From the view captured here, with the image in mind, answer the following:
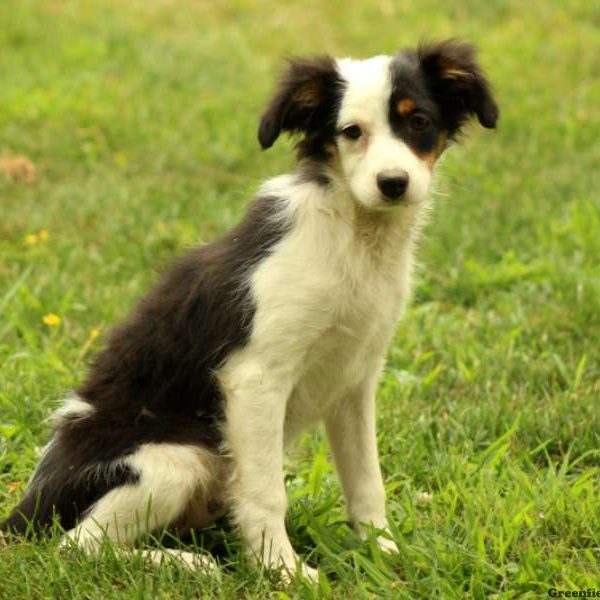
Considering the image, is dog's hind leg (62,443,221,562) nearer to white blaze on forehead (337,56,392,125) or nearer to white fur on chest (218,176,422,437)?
white fur on chest (218,176,422,437)

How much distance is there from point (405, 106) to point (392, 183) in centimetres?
26

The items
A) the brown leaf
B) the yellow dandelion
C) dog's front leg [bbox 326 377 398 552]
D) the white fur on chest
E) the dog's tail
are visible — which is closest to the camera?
the white fur on chest

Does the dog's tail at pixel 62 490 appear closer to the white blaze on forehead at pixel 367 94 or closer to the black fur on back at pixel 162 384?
the black fur on back at pixel 162 384

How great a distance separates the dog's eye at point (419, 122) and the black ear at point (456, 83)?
15 centimetres

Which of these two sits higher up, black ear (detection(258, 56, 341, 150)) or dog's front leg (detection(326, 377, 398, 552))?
black ear (detection(258, 56, 341, 150))

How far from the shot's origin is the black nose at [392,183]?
3.62 m

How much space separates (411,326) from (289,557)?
240 centimetres

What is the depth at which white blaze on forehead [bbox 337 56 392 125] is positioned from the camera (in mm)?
3699

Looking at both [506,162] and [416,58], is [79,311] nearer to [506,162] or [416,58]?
[416,58]

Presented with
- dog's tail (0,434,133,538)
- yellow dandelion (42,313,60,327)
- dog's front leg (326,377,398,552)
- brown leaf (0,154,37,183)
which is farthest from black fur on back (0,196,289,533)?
→ brown leaf (0,154,37,183)

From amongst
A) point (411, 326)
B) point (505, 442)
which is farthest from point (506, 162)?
point (505, 442)

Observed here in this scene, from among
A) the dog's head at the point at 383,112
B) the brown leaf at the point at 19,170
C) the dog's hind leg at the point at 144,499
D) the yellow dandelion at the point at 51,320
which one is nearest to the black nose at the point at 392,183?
the dog's head at the point at 383,112

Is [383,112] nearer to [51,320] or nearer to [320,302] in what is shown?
[320,302]

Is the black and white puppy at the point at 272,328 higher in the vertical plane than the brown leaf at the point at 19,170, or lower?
higher
